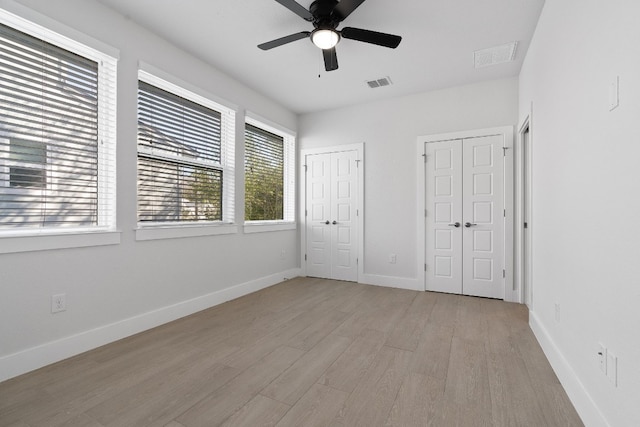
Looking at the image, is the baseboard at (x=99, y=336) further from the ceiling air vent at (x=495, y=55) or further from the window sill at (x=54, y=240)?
the ceiling air vent at (x=495, y=55)

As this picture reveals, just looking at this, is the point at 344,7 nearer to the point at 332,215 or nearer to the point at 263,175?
the point at 263,175

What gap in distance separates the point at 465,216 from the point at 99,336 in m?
4.21

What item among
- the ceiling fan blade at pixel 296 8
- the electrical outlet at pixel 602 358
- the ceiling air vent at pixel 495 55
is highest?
the ceiling air vent at pixel 495 55

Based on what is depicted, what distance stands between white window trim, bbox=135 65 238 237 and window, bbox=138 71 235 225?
1 centimetres

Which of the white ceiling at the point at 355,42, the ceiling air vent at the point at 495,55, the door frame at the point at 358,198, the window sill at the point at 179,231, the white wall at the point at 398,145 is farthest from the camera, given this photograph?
the door frame at the point at 358,198

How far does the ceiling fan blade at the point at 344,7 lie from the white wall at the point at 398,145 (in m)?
2.30

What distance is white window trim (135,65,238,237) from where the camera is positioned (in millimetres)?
2875

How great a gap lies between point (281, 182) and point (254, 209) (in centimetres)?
85

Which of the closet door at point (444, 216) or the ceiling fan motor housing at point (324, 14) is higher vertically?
the ceiling fan motor housing at point (324, 14)

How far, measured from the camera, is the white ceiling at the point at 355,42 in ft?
8.29

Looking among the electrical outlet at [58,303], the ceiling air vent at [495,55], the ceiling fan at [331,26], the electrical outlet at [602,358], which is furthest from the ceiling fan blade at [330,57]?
the electrical outlet at [58,303]

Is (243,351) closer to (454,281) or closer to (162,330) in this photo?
(162,330)

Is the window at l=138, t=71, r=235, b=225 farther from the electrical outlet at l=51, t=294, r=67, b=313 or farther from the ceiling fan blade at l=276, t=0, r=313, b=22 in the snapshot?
the ceiling fan blade at l=276, t=0, r=313, b=22

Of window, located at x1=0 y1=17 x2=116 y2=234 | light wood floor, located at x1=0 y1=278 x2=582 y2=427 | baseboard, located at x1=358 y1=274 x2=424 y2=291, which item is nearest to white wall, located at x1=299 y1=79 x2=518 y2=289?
baseboard, located at x1=358 y1=274 x2=424 y2=291
